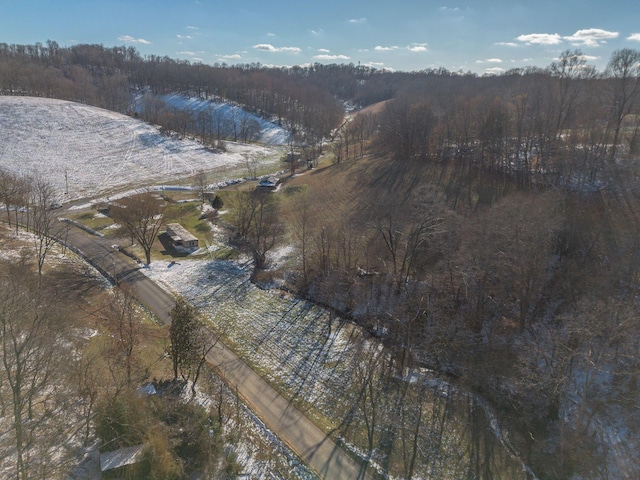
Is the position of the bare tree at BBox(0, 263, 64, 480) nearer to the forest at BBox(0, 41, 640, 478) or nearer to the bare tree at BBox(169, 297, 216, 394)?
the bare tree at BBox(169, 297, 216, 394)

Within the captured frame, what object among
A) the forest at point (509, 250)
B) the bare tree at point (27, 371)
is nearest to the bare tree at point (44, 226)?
the bare tree at point (27, 371)

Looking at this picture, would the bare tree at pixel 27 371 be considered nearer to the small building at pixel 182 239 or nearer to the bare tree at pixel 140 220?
the bare tree at pixel 140 220

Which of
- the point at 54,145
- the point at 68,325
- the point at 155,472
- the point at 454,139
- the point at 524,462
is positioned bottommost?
the point at 524,462

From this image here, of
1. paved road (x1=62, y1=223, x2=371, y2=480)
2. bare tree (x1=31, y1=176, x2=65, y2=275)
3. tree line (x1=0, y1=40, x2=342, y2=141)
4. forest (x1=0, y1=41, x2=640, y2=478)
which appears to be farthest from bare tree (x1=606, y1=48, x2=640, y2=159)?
tree line (x1=0, y1=40, x2=342, y2=141)

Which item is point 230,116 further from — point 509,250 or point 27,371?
point 27,371

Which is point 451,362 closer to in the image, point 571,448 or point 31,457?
point 571,448

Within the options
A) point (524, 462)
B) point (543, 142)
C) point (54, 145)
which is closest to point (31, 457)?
point (524, 462)

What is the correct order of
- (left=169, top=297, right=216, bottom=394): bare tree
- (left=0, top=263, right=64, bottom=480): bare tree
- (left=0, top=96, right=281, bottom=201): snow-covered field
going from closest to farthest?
(left=0, top=263, right=64, bottom=480): bare tree
(left=169, top=297, right=216, bottom=394): bare tree
(left=0, top=96, right=281, bottom=201): snow-covered field
